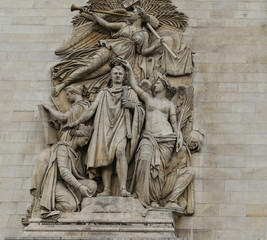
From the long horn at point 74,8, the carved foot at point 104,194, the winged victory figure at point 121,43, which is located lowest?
the carved foot at point 104,194

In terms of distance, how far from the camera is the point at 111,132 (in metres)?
9.39

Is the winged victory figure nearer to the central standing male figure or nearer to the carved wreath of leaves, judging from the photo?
the carved wreath of leaves

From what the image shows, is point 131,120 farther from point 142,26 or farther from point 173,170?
point 142,26

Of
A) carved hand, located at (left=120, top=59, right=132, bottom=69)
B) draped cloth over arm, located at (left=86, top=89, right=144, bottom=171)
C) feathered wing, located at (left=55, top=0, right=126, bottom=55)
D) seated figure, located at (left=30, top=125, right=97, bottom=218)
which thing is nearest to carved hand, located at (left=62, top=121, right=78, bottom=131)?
seated figure, located at (left=30, top=125, right=97, bottom=218)

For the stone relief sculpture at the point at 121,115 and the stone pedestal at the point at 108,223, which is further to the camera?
the stone relief sculpture at the point at 121,115

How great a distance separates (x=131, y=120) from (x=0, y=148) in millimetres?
2438

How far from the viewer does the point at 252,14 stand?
1114cm

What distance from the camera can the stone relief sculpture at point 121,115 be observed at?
914cm

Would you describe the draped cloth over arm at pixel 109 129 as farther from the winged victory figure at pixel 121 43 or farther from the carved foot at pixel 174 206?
the carved foot at pixel 174 206

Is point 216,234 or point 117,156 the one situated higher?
point 117,156

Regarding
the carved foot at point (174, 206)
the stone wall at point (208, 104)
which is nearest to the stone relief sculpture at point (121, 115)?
the carved foot at point (174, 206)

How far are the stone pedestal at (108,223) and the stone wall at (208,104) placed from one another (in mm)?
711

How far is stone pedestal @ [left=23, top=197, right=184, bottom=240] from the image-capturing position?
8.44 m

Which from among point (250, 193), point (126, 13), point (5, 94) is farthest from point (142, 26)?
point (250, 193)
